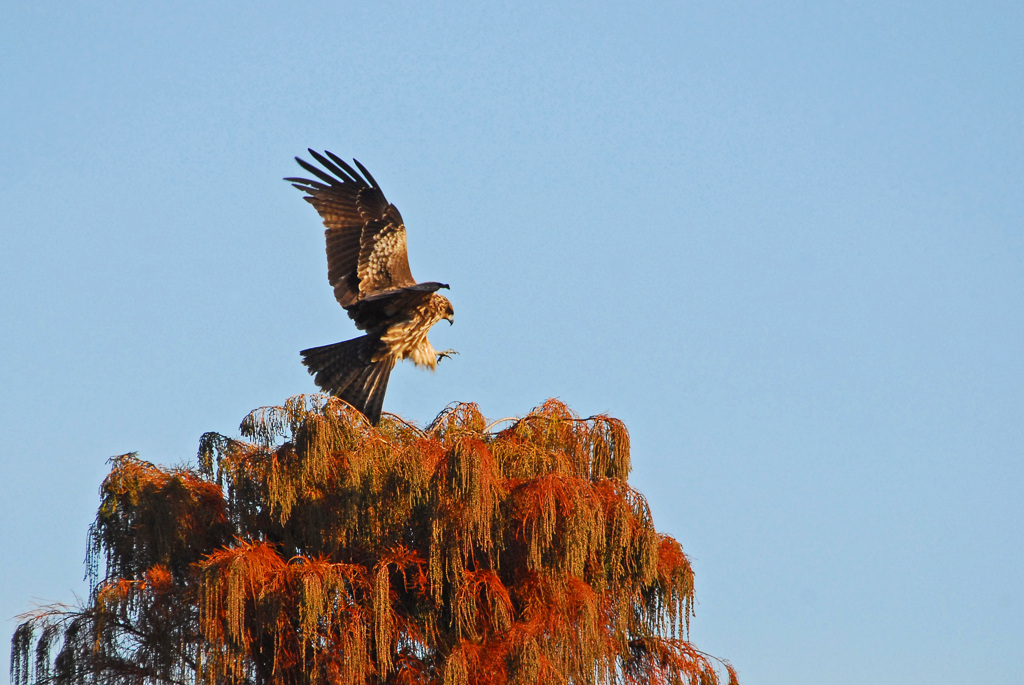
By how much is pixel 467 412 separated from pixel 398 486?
1182 millimetres

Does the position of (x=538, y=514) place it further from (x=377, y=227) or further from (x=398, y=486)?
(x=377, y=227)

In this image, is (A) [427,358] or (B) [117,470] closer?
(B) [117,470]

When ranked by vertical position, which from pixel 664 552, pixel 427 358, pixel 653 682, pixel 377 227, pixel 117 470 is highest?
pixel 377 227

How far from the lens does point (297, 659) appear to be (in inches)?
332

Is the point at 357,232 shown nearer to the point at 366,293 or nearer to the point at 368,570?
the point at 366,293

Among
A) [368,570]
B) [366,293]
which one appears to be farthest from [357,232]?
[368,570]

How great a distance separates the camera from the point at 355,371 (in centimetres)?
1065

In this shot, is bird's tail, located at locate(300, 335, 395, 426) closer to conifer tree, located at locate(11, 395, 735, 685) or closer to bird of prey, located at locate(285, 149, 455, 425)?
bird of prey, located at locate(285, 149, 455, 425)

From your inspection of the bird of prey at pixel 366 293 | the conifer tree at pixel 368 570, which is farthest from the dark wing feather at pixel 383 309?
the conifer tree at pixel 368 570

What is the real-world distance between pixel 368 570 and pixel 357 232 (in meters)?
4.07

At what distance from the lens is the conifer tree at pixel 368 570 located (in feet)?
27.1

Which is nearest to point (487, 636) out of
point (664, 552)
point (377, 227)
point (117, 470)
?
point (664, 552)

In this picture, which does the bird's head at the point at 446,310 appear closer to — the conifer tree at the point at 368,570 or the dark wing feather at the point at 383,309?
the dark wing feather at the point at 383,309

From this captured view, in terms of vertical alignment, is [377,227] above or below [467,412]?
above
